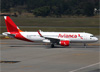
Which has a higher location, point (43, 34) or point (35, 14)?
point (35, 14)

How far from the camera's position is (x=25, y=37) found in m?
53.8

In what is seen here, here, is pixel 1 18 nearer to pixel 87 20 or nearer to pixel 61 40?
pixel 87 20

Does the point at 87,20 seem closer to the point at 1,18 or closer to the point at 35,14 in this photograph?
the point at 35,14

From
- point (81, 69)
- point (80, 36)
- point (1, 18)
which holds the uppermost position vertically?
point (1, 18)

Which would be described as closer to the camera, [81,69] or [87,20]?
[81,69]

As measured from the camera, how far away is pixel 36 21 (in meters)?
115

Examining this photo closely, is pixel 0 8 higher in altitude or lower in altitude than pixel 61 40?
higher

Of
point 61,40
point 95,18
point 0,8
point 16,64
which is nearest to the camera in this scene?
point 16,64

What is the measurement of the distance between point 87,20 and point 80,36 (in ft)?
221

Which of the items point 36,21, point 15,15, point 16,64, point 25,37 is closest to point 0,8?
point 15,15

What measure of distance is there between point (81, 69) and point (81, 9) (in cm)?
10422

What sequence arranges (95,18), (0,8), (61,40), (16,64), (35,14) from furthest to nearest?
(0,8) → (95,18) → (35,14) → (61,40) → (16,64)

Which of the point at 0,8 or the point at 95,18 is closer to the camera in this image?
the point at 95,18

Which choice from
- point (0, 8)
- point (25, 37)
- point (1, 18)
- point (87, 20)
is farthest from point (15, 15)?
point (25, 37)
